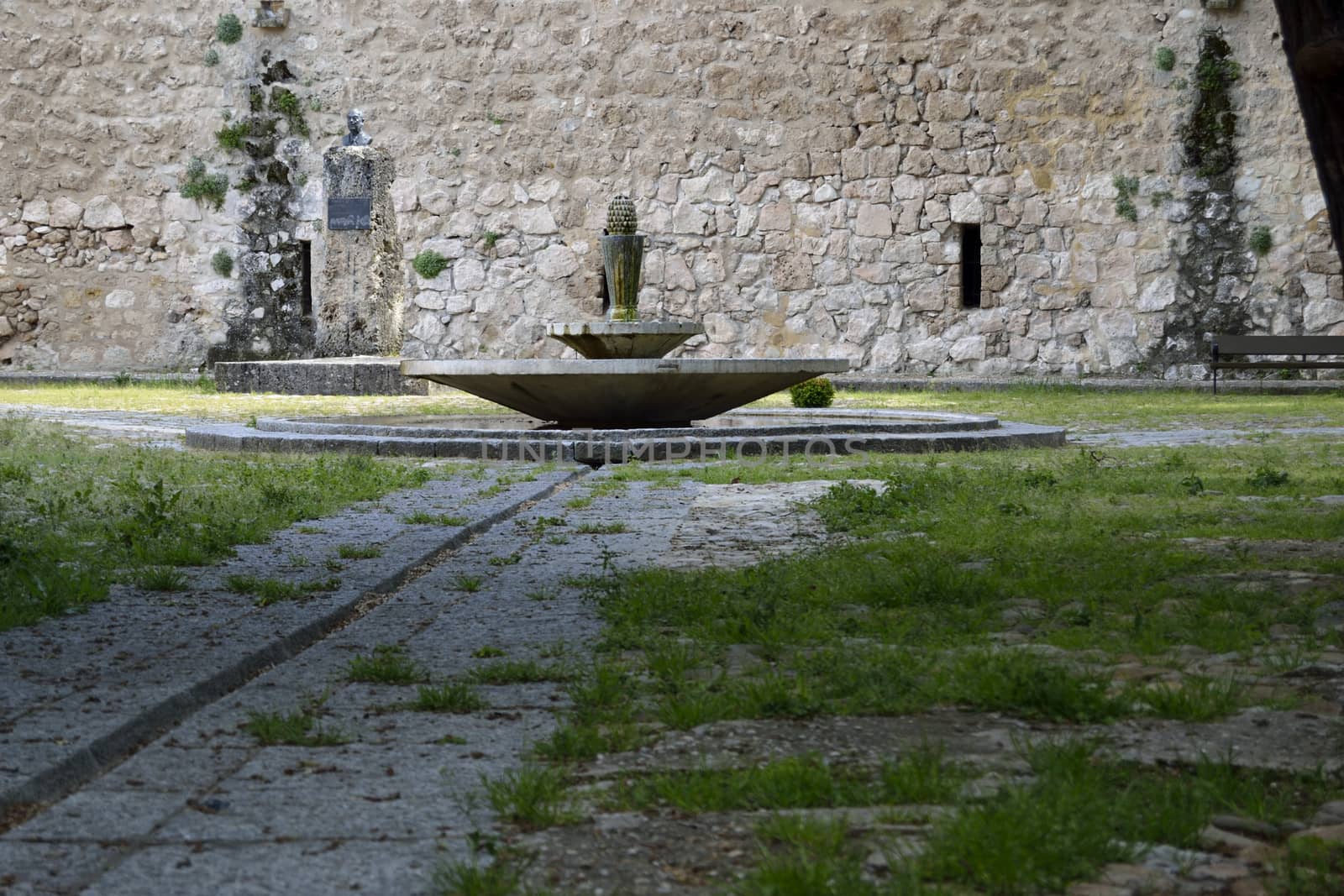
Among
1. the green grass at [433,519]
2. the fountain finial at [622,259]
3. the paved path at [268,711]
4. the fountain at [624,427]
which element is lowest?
the paved path at [268,711]

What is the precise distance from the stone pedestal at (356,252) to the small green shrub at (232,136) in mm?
2614

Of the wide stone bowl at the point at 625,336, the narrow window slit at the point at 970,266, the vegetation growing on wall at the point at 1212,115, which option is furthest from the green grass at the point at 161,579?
the vegetation growing on wall at the point at 1212,115

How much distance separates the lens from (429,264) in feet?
61.4

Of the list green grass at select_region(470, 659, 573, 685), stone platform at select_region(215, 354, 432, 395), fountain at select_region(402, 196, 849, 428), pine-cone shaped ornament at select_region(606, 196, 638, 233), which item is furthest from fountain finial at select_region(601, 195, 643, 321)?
green grass at select_region(470, 659, 573, 685)

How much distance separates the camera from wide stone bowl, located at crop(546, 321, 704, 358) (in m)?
10.8

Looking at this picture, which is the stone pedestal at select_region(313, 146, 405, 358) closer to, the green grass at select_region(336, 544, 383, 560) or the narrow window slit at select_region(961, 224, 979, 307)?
the narrow window slit at select_region(961, 224, 979, 307)

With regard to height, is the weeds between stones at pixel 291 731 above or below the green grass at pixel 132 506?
below

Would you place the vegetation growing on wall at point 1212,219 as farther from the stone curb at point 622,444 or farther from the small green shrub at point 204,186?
the small green shrub at point 204,186

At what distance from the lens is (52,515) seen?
19.2 ft

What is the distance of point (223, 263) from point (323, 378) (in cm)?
396

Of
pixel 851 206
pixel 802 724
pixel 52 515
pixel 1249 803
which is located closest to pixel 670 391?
pixel 52 515

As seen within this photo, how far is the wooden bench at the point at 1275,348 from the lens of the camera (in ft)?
49.7

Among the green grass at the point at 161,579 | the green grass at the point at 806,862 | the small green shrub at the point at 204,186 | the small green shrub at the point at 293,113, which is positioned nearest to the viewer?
the green grass at the point at 806,862

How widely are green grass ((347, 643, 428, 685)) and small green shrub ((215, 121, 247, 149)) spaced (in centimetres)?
1662
